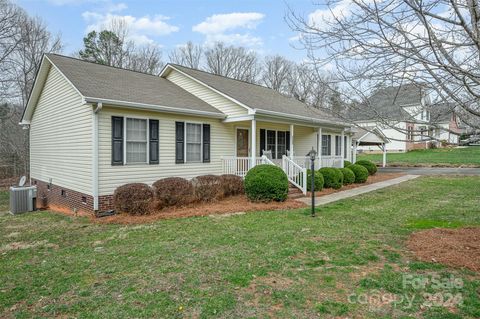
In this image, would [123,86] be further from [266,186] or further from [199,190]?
[266,186]

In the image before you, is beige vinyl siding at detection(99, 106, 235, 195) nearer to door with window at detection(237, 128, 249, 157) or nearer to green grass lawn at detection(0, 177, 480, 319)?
door with window at detection(237, 128, 249, 157)

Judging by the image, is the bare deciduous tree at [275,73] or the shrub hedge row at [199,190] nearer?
the shrub hedge row at [199,190]

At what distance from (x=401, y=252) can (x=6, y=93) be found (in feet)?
72.7

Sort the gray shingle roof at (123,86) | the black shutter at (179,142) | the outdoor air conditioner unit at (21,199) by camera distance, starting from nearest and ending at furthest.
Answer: the gray shingle roof at (123,86) < the black shutter at (179,142) < the outdoor air conditioner unit at (21,199)

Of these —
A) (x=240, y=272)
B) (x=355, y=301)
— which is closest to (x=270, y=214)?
(x=240, y=272)

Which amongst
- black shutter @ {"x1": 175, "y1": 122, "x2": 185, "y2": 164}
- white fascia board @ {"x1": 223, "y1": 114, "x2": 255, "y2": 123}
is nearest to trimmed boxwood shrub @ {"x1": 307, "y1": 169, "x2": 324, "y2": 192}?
white fascia board @ {"x1": 223, "y1": 114, "x2": 255, "y2": 123}

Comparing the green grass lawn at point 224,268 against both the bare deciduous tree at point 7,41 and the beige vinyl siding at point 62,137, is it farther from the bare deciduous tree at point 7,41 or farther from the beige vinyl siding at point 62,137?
the bare deciduous tree at point 7,41

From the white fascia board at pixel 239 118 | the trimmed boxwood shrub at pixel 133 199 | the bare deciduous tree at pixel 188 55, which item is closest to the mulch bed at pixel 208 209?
the trimmed boxwood shrub at pixel 133 199

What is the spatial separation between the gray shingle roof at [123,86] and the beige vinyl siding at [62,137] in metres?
0.46

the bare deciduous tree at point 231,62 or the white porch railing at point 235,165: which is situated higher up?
the bare deciduous tree at point 231,62

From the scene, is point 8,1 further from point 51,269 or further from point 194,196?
point 51,269

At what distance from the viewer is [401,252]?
5.07 metres

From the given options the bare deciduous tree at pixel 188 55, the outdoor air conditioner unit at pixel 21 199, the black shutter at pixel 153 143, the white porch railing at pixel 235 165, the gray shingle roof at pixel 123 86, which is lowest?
the outdoor air conditioner unit at pixel 21 199

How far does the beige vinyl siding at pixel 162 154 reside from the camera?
8.70 metres
